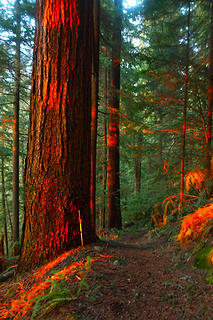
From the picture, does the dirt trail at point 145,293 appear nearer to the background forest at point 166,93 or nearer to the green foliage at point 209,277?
the green foliage at point 209,277

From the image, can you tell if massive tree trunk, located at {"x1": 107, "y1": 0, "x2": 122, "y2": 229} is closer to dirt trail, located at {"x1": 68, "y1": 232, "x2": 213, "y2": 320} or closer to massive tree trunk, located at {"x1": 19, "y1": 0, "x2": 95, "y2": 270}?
massive tree trunk, located at {"x1": 19, "y1": 0, "x2": 95, "y2": 270}

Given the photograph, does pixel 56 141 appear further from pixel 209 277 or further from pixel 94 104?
pixel 209 277

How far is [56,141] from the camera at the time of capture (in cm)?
268

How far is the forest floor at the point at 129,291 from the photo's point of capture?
5.00ft

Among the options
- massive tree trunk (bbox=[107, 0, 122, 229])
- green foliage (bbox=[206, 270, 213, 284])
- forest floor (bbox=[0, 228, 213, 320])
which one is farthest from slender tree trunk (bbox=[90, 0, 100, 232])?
massive tree trunk (bbox=[107, 0, 122, 229])

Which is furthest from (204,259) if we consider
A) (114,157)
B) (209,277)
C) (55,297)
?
(114,157)

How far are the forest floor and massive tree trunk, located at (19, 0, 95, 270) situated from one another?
425 mm

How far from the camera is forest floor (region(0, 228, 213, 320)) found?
5.00 feet

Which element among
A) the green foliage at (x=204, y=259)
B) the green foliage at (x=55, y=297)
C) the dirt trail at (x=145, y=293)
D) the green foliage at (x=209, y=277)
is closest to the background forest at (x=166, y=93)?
the green foliage at (x=204, y=259)

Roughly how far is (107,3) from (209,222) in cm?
1014

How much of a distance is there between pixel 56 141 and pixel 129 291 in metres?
2.01

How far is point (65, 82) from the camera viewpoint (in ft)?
8.95

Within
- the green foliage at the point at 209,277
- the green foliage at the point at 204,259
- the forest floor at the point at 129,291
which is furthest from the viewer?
the green foliage at the point at 204,259

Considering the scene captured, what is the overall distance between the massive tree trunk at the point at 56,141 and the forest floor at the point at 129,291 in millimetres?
425
